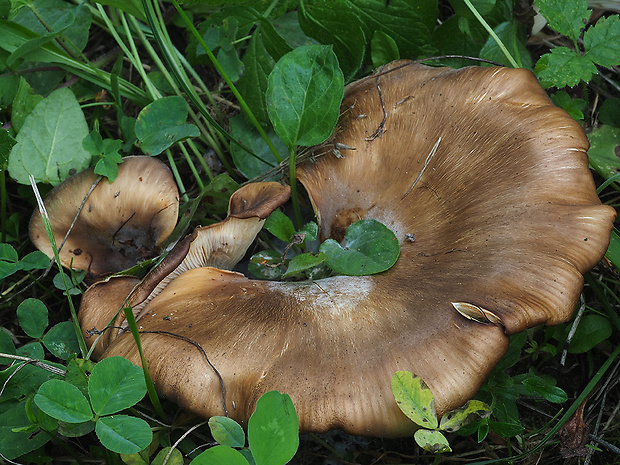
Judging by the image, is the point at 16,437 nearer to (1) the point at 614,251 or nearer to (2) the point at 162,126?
(2) the point at 162,126

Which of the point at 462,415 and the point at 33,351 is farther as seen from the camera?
the point at 33,351

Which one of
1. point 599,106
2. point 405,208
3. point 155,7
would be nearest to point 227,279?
point 405,208

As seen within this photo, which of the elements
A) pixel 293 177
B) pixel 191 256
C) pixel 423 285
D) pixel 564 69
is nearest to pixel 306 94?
pixel 293 177

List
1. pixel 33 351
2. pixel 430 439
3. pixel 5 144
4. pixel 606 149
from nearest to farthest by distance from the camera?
pixel 430 439, pixel 33 351, pixel 5 144, pixel 606 149

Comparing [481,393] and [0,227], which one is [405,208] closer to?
[481,393]

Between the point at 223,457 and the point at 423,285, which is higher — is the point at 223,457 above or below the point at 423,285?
below

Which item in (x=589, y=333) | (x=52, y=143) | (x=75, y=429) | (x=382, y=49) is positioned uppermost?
(x=382, y=49)

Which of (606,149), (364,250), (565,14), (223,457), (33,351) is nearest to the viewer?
(223,457)
